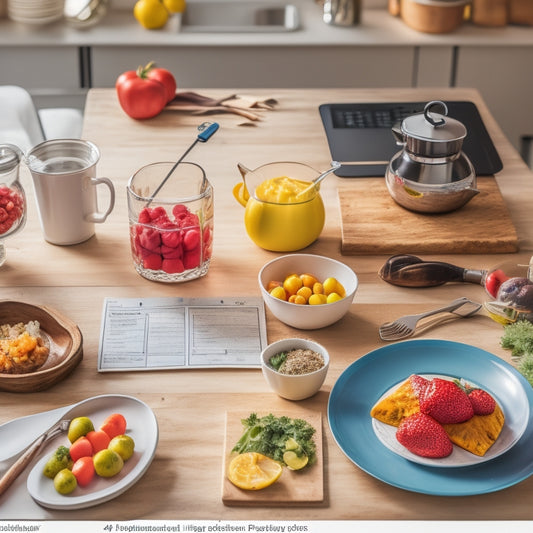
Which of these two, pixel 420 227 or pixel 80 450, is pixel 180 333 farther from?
pixel 420 227

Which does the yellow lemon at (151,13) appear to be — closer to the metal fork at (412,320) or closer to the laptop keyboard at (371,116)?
the laptop keyboard at (371,116)

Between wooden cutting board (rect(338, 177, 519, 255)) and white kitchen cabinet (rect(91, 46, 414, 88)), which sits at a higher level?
wooden cutting board (rect(338, 177, 519, 255))

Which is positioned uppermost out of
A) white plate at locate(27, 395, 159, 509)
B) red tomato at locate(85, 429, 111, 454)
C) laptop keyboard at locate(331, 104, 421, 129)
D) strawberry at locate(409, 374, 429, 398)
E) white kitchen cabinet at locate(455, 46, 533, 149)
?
laptop keyboard at locate(331, 104, 421, 129)

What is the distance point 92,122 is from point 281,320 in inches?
37.4

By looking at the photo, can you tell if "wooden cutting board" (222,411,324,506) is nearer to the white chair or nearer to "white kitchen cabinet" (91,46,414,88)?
the white chair

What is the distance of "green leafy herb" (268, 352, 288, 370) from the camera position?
3.97 feet

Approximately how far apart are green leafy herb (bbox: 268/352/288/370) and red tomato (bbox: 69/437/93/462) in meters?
0.29

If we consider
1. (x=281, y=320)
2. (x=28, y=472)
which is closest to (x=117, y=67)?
(x=281, y=320)

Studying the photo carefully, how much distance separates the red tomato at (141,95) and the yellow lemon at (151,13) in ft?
3.20

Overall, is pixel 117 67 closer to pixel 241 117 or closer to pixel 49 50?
pixel 49 50

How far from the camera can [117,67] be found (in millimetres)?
Answer: 3006

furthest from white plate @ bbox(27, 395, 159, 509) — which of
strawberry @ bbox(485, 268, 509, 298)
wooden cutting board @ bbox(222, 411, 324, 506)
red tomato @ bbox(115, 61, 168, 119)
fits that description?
red tomato @ bbox(115, 61, 168, 119)

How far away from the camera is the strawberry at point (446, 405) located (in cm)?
110

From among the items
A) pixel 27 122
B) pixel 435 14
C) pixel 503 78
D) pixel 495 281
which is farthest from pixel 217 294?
pixel 503 78
